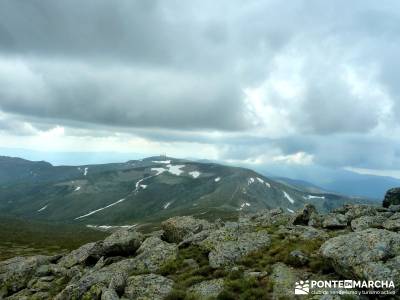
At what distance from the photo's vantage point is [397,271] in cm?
1955

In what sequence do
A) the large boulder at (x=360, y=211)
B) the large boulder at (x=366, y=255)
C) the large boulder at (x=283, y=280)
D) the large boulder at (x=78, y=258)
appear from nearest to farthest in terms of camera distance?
the large boulder at (x=366, y=255)
the large boulder at (x=283, y=280)
the large boulder at (x=78, y=258)
the large boulder at (x=360, y=211)

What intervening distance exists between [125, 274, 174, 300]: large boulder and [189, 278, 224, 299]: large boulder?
2013 mm

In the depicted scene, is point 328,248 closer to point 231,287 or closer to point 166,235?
point 231,287

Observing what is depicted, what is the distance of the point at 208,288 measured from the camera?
2433cm

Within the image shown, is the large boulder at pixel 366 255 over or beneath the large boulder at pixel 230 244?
over

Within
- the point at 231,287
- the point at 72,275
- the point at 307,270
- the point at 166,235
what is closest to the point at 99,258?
the point at 72,275

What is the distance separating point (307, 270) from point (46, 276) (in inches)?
1090

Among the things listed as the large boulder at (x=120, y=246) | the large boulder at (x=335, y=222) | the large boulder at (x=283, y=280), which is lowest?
the large boulder at (x=120, y=246)

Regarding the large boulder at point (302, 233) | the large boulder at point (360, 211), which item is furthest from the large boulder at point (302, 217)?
the large boulder at point (302, 233)

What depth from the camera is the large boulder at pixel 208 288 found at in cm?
2338

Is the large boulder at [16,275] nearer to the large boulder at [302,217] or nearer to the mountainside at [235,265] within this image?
the mountainside at [235,265]

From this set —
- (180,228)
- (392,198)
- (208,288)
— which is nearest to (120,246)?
(180,228)

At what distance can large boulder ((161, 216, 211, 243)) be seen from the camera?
4091 cm

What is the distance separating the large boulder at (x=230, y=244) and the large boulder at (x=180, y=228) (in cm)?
681
